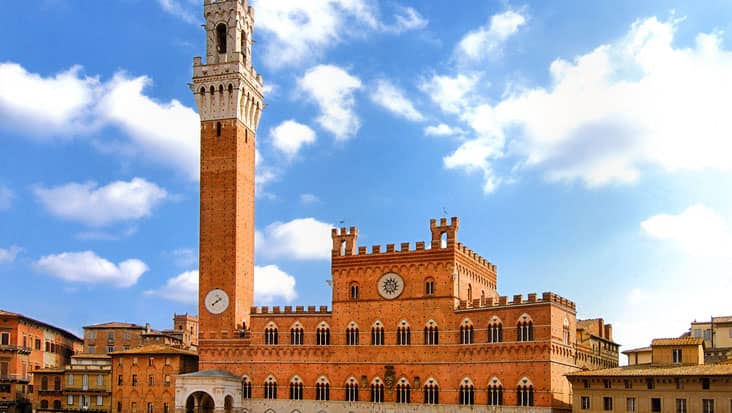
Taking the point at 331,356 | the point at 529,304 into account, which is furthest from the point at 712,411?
the point at 331,356

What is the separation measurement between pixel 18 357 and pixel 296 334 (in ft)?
109

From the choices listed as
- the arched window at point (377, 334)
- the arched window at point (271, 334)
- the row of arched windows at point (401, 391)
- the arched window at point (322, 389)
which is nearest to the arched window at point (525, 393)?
the row of arched windows at point (401, 391)

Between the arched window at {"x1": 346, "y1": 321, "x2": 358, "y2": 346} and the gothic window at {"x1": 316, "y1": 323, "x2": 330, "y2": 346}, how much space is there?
1.86 metres

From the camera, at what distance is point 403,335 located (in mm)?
64750

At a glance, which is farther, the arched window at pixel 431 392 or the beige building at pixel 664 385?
the arched window at pixel 431 392

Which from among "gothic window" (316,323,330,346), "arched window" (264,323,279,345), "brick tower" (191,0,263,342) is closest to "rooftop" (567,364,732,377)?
"gothic window" (316,323,330,346)

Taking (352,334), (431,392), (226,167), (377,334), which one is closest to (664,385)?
(431,392)

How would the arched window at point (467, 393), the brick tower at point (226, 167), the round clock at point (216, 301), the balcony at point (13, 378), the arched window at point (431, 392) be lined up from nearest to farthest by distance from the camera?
1. the arched window at point (467, 393)
2. the arched window at point (431, 392)
3. the round clock at point (216, 301)
4. the brick tower at point (226, 167)
5. the balcony at point (13, 378)

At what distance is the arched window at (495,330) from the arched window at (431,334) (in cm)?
449

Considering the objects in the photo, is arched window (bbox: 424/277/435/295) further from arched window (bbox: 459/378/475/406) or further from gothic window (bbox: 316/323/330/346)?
gothic window (bbox: 316/323/330/346)

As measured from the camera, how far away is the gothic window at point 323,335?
6750 centimetres

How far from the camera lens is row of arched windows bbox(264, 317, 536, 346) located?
59.3 meters

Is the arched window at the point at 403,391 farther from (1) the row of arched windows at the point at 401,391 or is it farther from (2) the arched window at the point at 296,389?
(2) the arched window at the point at 296,389

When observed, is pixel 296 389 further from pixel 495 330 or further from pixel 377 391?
pixel 495 330
